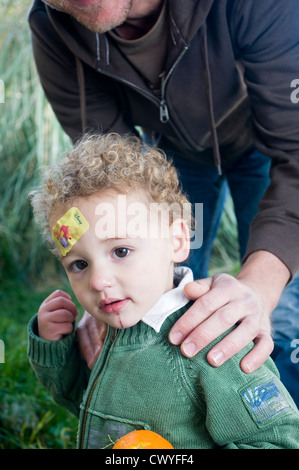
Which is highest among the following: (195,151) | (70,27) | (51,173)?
(70,27)

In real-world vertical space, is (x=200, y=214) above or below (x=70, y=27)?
below

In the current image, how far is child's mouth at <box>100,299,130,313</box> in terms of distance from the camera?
1.19m

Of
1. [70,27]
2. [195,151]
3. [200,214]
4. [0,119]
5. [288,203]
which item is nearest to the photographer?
[288,203]

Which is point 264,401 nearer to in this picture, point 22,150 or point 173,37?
point 173,37

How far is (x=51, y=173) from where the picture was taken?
52.9 inches

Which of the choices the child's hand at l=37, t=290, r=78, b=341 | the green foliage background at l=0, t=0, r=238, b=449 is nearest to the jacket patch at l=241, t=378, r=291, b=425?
the child's hand at l=37, t=290, r=78, b=341

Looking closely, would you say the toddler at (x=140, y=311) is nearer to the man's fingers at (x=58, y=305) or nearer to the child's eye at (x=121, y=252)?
the child's eye at (x=121, y=252)

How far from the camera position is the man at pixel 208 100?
1.28 meters

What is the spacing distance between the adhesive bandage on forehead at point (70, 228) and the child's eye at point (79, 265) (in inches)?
1.3

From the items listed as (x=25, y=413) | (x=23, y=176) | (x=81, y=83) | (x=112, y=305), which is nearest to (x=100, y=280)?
(x=112, y=305)

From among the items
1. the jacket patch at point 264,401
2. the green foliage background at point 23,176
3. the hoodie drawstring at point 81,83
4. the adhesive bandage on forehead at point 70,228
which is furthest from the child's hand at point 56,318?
the green foliage background at point 23,176
